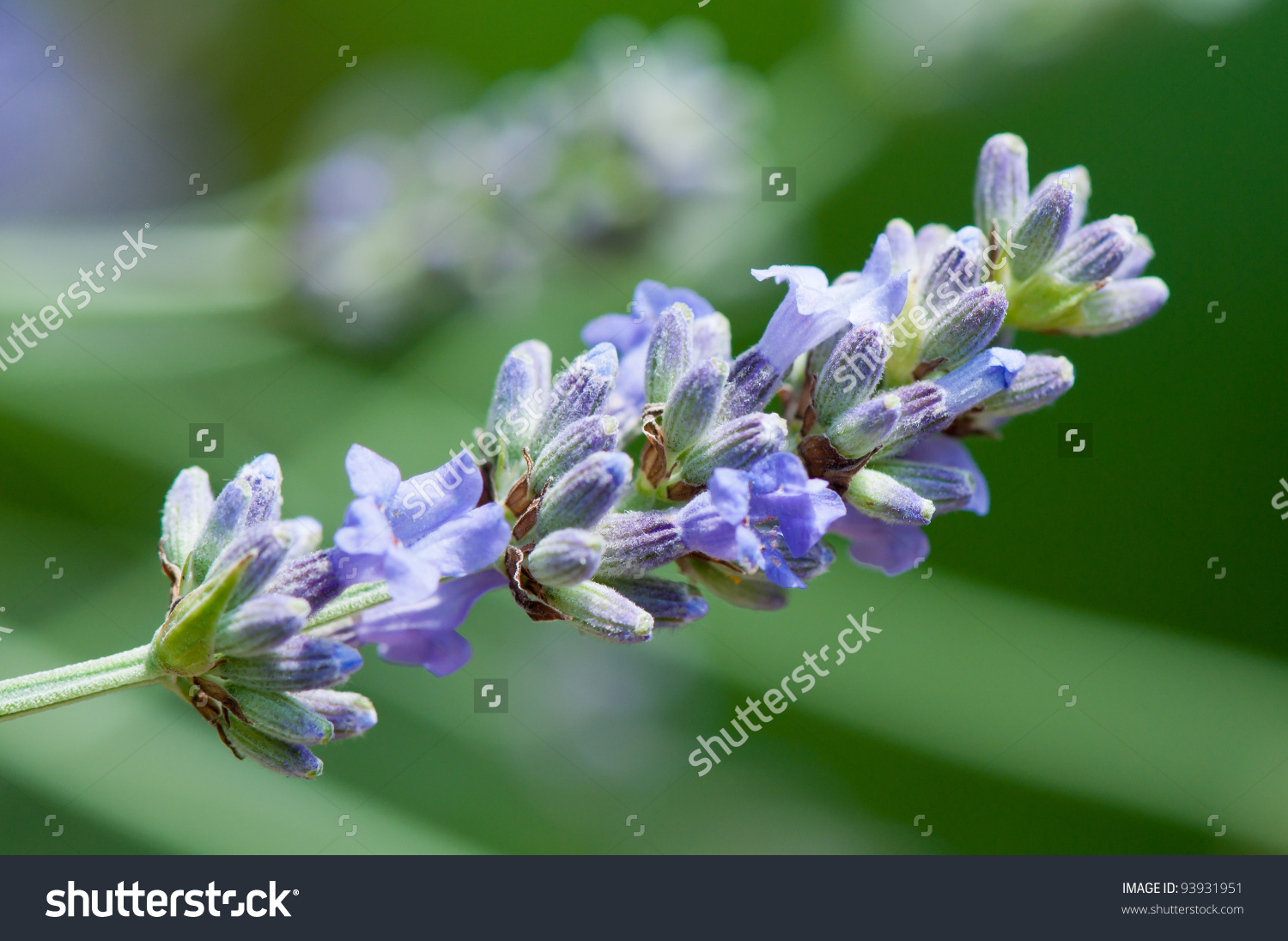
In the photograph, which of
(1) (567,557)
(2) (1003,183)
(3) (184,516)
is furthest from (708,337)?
(3) (184,516)

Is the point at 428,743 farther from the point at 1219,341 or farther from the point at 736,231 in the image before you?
the point at 1219,341

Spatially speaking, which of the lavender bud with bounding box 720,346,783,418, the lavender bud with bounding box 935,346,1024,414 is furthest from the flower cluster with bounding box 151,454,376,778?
the lavender bud with bounding box 935,346,1024,414

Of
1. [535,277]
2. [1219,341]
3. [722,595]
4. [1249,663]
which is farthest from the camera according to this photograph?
[1219,341]

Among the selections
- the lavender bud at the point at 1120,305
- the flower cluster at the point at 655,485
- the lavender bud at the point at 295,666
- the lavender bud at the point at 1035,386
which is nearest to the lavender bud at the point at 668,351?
the flower cluster at the point at 655,485

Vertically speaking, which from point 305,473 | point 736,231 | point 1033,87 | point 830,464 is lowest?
point 830,464

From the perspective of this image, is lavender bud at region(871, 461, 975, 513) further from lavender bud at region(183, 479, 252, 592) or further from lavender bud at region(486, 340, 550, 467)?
lavender bud at region(183, 479, 252, 592)

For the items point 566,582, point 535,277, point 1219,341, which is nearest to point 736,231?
point 535,277

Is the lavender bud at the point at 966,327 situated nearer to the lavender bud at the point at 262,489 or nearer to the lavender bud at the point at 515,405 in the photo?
the lavender bud at the point at 515,405
